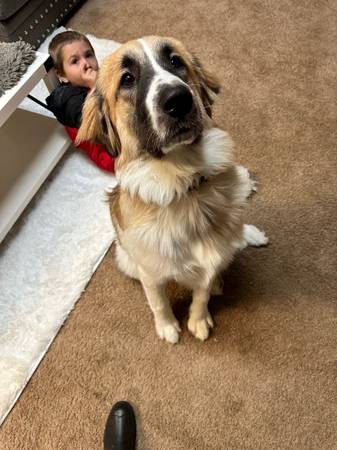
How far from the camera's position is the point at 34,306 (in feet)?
5.40

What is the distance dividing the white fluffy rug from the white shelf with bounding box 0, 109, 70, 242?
0.08 meters

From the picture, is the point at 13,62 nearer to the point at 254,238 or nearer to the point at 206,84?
the point at 206,84

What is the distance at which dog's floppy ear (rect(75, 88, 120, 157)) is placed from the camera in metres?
1.15

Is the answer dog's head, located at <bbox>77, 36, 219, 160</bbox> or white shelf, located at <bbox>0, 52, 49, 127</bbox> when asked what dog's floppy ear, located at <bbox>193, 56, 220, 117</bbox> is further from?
white shelf, located at <bbox>0, 52, 49, 127</bbox>

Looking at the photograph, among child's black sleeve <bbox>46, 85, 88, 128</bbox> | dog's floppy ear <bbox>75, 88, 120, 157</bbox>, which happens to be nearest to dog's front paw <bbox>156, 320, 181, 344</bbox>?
dog's floppy ear <bbox>75, 88, 120, 157</bbox>

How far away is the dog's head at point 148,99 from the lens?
999 mm

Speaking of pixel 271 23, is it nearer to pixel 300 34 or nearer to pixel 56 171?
pixel 300 34

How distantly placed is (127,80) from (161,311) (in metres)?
0.71

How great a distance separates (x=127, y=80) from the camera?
109 centimetres

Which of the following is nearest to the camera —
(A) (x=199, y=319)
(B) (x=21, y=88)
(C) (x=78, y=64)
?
(A) (x=199, y=319)

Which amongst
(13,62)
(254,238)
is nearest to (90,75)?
(13,62)

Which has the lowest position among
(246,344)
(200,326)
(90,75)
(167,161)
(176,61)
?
(246,344)

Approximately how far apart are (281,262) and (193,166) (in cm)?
70

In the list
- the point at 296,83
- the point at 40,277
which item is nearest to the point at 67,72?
the point at 40,277
